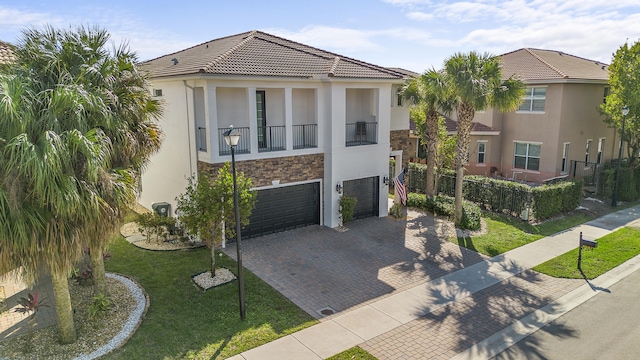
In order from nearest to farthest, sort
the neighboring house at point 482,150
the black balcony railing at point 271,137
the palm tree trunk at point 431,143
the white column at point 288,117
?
1. the white column at point 288,117
2. the black balcony railing at point 271,137
3. the palm tree trunk at point 431,143
4. the neighboring house at point 482,150

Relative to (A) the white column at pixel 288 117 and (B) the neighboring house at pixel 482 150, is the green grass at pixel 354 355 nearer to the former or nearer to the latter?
(A) the white column at pixel 288 117

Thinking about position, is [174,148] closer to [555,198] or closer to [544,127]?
[555,198]

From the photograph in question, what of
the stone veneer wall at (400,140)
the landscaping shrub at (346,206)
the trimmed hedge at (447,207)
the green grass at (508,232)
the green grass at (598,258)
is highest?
the stone veneer wall at (400,140)

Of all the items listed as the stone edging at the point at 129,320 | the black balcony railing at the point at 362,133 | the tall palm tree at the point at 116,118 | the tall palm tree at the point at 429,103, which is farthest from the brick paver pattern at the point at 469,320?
the black balcony railing at the point at 362,133

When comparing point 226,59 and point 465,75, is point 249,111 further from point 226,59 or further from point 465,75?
point 465,75

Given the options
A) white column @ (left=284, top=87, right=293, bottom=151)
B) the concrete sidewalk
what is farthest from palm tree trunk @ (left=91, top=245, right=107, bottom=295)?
white column @ (left=284, top=87, right=293, bottom=151)
